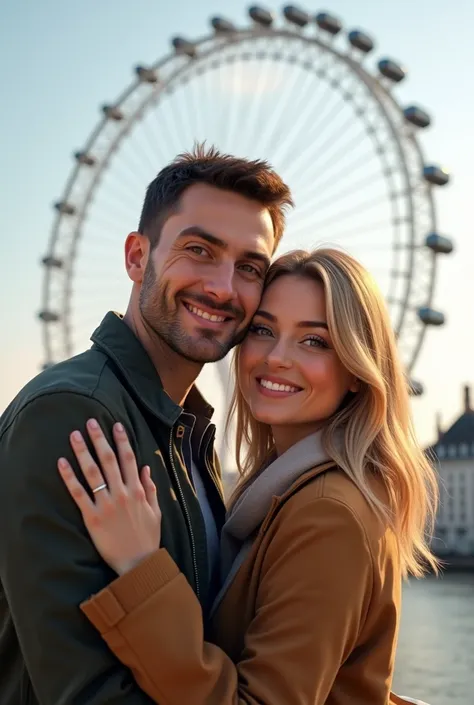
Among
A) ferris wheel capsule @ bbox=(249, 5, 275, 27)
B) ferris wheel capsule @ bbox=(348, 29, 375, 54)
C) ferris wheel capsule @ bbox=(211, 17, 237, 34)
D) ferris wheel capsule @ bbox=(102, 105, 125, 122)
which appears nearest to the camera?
ferris wheel capsule @ bbox=(348, 29, 375, 54)

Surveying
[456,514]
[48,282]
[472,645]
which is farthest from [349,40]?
[456,514]

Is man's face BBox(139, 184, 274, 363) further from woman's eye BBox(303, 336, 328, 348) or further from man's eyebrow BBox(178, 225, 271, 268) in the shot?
woman's eye BBox(303, 336, 328, 348)

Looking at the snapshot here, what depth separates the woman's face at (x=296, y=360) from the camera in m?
2.59

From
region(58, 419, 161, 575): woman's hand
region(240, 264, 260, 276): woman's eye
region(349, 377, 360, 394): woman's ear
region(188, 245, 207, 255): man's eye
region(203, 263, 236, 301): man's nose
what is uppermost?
region(188, 245, 207, 255): man's eye

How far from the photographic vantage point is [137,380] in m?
2.27

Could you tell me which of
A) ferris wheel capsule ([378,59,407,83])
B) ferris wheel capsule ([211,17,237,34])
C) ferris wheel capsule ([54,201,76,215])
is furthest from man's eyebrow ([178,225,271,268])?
ferris wheel capsule ([54,201,76,215])

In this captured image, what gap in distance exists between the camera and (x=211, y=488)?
2.65 m

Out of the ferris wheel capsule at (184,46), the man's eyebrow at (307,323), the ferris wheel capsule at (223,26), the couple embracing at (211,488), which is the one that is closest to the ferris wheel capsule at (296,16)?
the ferris wheel capsule at (223,26)

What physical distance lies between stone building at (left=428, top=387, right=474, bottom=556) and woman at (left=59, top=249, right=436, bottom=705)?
43.4 meters

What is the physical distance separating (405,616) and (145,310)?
61.8 feet

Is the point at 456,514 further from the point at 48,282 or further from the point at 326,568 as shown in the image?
the point at 326,568

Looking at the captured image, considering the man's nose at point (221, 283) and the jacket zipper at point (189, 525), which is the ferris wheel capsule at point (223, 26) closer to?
the man's nose at point (221, 283)

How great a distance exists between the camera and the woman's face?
2586 mm

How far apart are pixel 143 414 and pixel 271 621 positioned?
0.47 m
